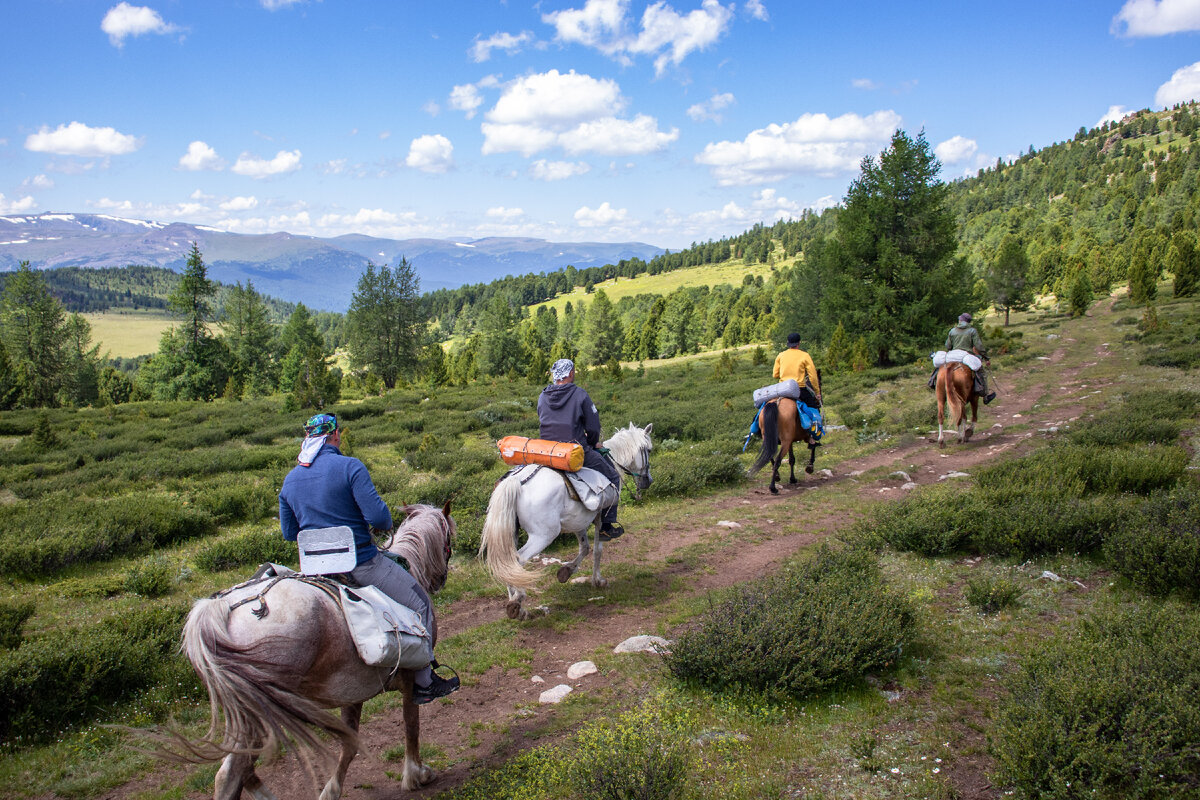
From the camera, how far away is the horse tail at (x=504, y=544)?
6.54 meters

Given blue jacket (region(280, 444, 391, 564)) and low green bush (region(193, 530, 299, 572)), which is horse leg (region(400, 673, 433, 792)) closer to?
blue jacket (region(280, 444, 391, 564))

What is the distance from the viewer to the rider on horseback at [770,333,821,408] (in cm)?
1148

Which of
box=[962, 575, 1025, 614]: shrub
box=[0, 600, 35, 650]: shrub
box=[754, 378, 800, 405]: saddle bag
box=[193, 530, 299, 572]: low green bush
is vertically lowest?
box=[193, 530, 299, 572]: low green bush

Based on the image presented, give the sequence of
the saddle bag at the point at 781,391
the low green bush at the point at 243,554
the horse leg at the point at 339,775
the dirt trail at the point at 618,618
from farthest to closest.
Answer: the saddle bag at the point at 781,391 < the low green bush at the point at 243,554 < the dirt trail at the point at 618,618 < the horse leg at the point at 339,775

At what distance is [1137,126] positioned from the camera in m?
141

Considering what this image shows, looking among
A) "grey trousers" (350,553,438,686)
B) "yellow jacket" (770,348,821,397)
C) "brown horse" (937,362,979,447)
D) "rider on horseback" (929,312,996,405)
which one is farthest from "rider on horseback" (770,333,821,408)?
"grey trousers" (350,553,438,686)

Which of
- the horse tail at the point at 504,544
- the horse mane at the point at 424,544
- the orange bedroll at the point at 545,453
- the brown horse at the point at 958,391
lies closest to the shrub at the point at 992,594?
the orange bedroll at the point at 545,453

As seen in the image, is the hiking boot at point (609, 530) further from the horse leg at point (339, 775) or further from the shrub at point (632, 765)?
the horse leg at point (339, 775)

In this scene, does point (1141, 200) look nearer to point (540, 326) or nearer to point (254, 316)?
point (540, 326)

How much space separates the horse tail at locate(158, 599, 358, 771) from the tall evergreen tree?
166 feet

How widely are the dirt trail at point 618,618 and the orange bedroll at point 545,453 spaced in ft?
6.27

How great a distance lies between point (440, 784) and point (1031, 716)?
3.94 meters

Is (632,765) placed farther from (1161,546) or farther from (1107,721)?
(1161,546)

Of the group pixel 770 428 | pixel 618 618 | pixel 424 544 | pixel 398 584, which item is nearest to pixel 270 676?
pixel 398 584
